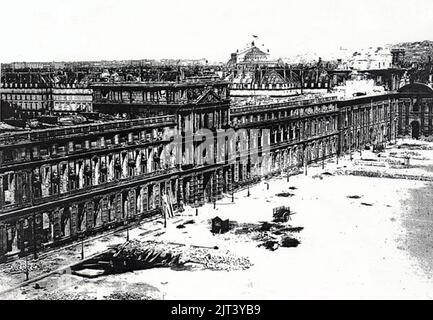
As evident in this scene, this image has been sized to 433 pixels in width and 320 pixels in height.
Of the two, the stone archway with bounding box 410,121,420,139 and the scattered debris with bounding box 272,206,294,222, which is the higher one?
the stone archway with bounding box 410,121,420,139

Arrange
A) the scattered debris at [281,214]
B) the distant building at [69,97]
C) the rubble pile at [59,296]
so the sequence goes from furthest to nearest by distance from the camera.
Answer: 1. the distant building at [69,97]
2. the scattered debris at [281,214]
3. the rubble pile at [59,296]

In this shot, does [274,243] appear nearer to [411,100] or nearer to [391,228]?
[391,228]

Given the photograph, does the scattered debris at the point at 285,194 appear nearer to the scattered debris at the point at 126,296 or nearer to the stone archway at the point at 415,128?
the scattered debris at the point at 126,296

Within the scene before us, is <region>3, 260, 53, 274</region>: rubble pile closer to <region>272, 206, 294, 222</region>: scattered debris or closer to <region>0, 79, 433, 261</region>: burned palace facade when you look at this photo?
<region>0, 79, 433, 261</region>: burned palace facade

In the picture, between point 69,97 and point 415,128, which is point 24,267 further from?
point 415,128

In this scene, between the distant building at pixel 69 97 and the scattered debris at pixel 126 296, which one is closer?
the scattered debris at pixel 126 296

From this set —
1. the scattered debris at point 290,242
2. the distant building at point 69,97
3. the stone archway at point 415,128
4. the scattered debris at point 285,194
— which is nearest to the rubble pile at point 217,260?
the scattered debris at point 290,242

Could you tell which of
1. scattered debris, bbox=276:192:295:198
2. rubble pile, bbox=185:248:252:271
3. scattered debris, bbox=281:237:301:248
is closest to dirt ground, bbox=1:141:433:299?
rubble pile, bbox=185:248:252:271
